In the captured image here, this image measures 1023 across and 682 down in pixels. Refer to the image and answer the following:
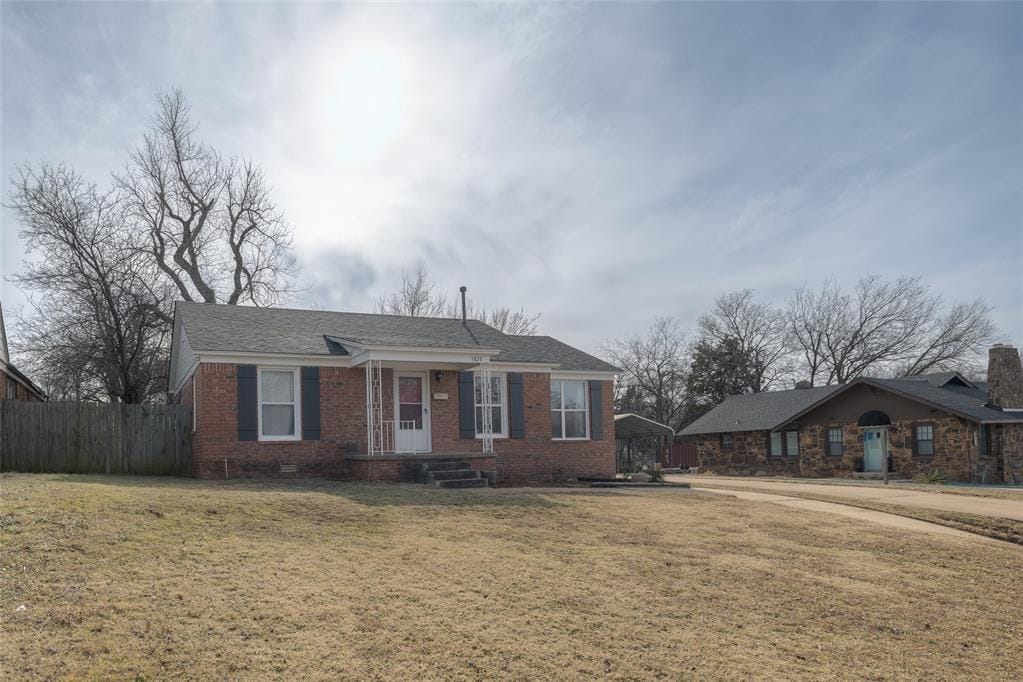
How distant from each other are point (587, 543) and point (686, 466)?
99.9ft

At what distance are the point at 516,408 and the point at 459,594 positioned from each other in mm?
12612

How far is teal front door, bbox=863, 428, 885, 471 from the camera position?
30.0m

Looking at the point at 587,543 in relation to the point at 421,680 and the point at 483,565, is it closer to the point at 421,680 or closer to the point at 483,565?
the point at 483,565

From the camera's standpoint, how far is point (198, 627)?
6352mm

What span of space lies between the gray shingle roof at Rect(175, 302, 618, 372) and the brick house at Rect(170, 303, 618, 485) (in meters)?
0.05

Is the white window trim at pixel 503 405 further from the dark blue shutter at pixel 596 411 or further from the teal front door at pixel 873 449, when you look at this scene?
the teal front door at pixel 873 449

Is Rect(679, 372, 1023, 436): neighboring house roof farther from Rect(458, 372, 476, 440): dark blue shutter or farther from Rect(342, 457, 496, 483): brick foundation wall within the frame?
Rect(342, 457, 496, 483): brick foundation wall

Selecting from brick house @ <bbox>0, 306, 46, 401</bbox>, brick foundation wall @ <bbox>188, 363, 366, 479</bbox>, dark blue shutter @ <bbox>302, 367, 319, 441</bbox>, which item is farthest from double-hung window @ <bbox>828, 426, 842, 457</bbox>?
brick house @ <bbox>0, 306, 46, 401</bbox>

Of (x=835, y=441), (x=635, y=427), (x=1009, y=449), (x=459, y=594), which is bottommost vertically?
(x=459, y=594)

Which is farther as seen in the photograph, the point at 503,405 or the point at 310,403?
the point at 503,405

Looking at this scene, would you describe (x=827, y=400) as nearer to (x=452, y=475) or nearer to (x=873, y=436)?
(x=873, y=436)

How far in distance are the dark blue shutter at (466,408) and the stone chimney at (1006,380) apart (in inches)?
763

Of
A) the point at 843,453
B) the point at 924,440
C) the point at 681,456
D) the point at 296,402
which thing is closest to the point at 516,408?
the point at 296,402

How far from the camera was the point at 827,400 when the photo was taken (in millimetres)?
31969
